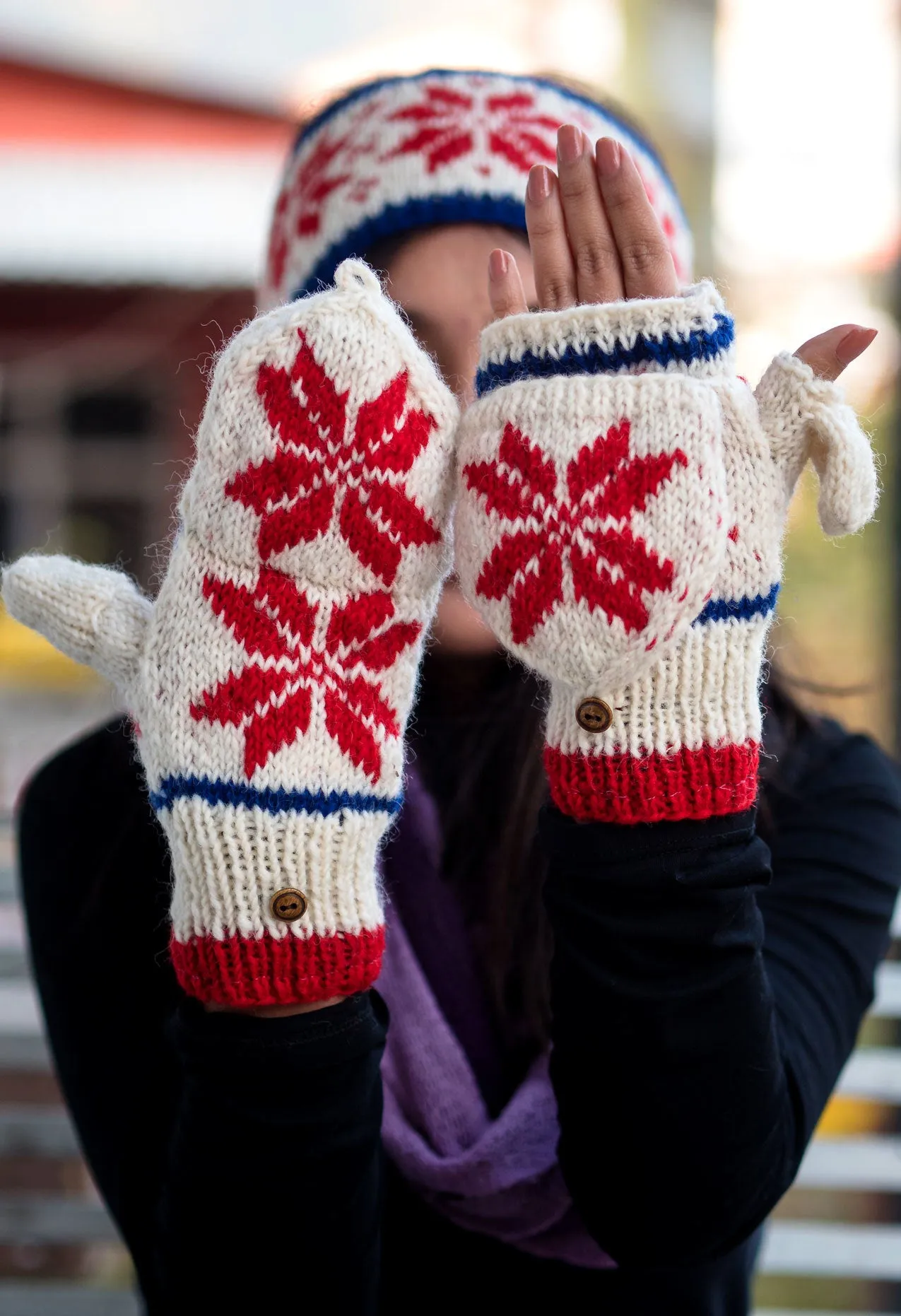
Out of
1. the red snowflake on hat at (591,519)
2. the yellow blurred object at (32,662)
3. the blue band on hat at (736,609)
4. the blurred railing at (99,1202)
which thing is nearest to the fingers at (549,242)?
the red snowflake on hat at (591,519)

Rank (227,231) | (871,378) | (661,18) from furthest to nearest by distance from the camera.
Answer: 1. (227,231)
2. (661,18)
3. (871,378)

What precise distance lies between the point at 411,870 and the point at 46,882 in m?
0.32

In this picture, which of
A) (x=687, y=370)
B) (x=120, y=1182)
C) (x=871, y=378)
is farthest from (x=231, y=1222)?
(x=871, y=378)

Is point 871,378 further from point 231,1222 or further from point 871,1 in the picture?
point 231,1222

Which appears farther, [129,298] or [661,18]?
[129,298]

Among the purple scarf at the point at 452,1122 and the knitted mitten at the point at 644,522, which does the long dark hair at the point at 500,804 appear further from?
the knitted mitten at the point at 644,522

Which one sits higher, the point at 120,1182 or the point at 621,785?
the point at 621,785

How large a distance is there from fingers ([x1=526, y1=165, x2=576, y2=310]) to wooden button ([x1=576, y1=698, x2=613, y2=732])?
0.80 feet

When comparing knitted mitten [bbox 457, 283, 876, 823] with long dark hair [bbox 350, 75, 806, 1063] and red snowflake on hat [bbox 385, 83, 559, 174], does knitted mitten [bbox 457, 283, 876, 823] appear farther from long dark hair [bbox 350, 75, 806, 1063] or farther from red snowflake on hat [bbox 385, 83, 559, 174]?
red snowflake on hat [bbox 385, 83, 559, 174]

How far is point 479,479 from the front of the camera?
0.61 metres

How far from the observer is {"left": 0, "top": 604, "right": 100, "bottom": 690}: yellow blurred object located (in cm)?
378

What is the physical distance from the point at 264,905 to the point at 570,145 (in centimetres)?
49

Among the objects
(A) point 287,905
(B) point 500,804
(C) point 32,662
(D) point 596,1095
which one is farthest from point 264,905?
(C) point 32,662

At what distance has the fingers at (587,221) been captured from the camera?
632 mm
